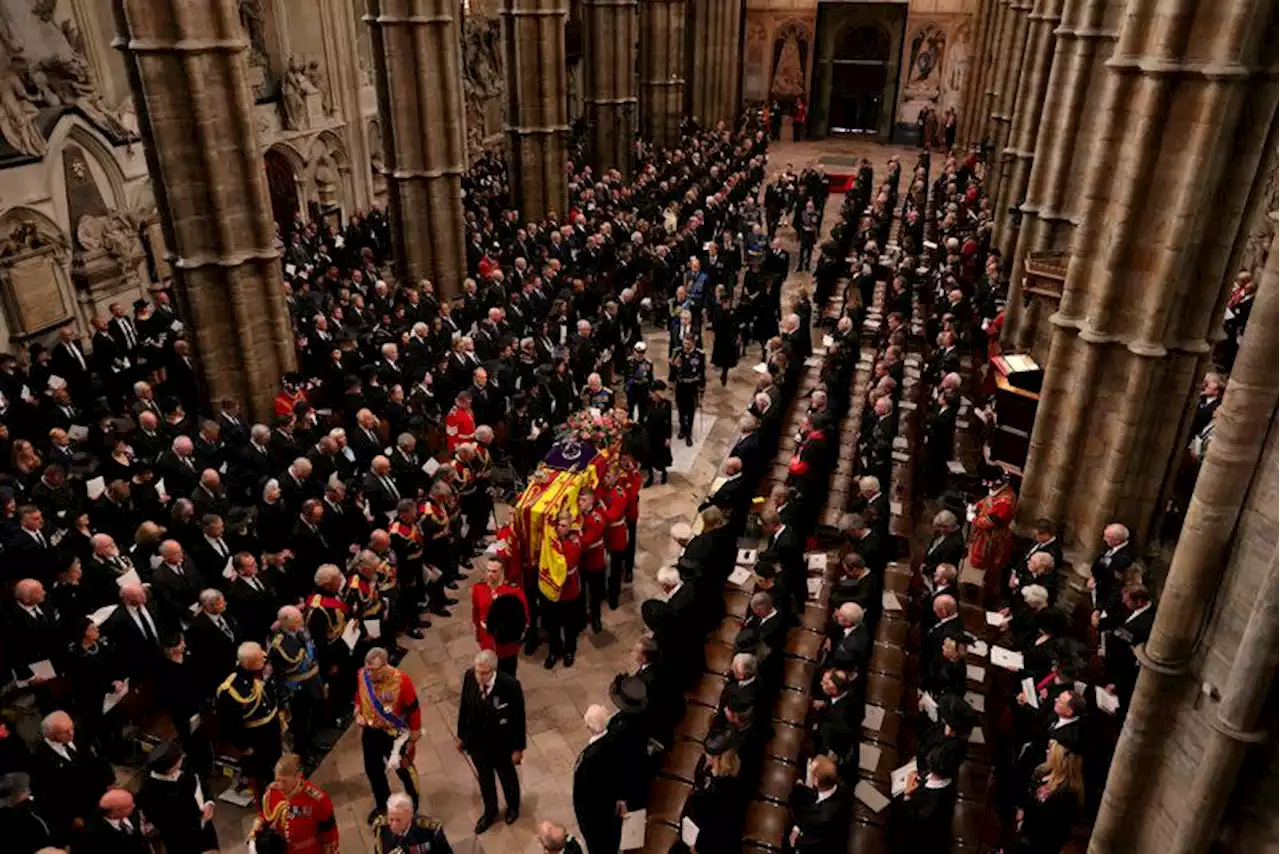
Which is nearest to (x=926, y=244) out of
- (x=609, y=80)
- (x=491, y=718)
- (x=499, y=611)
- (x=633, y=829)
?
(x=609, y=80)

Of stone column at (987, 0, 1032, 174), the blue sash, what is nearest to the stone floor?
the blue sash

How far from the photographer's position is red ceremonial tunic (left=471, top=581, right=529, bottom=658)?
724cm

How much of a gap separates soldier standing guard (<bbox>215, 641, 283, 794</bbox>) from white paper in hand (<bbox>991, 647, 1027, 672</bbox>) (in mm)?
5362

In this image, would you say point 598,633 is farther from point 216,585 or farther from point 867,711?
point 216,585

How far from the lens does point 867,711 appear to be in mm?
7484

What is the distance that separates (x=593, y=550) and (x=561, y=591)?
630mm

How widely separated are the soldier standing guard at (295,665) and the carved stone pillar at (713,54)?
30.9 metres

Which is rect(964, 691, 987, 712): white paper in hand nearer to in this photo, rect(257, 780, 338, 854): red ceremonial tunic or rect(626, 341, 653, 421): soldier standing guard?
rect(257, 780, 338, 854): red ceremonial tunic

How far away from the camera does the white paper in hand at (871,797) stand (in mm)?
6605

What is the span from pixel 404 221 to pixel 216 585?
367 inches

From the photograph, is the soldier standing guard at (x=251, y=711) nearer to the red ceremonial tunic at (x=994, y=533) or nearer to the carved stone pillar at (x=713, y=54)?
the red ceremonial tunic at (x=994, y=533)

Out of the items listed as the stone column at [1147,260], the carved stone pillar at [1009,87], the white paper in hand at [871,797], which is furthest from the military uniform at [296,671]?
the carved stone pillar at [1009,87]

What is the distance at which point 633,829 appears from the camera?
5699mm

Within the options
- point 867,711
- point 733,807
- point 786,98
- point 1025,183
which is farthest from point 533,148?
point 786,98
